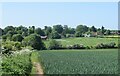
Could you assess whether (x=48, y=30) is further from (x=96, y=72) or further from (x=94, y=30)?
(x=96, y=72)

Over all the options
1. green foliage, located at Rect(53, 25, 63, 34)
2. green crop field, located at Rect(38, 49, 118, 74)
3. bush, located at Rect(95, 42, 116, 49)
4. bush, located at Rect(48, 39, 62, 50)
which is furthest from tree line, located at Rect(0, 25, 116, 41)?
green crop field, located at Rect(38, 49, 118, 74)

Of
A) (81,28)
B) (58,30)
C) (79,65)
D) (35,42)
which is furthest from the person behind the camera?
(81,28)

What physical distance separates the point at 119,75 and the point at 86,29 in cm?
9412

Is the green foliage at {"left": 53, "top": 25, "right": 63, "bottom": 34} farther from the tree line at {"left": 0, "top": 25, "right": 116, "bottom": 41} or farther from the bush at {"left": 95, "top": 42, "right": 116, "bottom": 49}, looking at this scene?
the bush at {"left": 95, "top": 42, "right": 116, "bottom": 49}

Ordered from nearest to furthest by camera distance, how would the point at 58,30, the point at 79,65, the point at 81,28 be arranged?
the point at 79,65 → the point at 58,30 → the point at 81,28

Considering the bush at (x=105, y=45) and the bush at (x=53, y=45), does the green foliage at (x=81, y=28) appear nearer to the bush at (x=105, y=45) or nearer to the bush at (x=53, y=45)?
the bush at (x=105, y=45)

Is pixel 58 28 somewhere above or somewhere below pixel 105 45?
above

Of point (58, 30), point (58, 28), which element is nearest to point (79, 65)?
point (58, 30)

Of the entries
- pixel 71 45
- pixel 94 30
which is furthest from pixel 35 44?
pixel 94 30

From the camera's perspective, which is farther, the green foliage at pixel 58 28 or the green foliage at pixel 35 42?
the green foliage at pixel 58 28

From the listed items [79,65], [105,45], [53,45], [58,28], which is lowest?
[105,45]

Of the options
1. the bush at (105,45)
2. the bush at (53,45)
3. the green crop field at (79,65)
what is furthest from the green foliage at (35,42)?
the green crop field at (79,65)

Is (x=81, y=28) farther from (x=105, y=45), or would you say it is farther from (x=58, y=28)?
(x=105, y=45)

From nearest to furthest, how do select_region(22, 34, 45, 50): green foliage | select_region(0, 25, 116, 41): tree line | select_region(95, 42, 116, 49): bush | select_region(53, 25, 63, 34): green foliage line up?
select_region(22, 34, 45, 50): green foliage < select_region(95, 42, 116, 49): bush < select_region(0, 25, 116, 41): tree line < select_region(53, 25, 63, 34): green foliage
